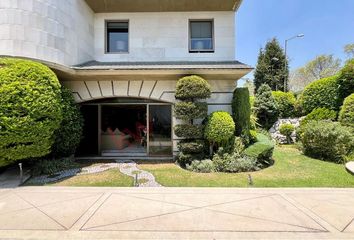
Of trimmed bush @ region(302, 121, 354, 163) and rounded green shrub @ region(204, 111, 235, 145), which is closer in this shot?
rounded green shrub @ region(204, 111, 235, 145)

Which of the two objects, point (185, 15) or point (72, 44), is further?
point (185, 15)

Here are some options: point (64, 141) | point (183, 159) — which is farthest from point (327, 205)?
point (64, 141)

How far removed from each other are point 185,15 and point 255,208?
10.1m

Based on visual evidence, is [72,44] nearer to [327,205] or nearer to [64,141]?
[64,141]

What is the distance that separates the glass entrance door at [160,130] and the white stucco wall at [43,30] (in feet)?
14.2

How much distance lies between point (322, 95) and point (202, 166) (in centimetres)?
1056

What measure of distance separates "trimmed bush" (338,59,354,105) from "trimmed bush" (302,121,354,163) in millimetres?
3809

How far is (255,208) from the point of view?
538cm

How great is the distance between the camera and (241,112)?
33.6 feet

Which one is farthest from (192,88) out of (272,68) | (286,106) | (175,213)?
(272,68)

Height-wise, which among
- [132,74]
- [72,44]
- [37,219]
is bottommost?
[37,219]

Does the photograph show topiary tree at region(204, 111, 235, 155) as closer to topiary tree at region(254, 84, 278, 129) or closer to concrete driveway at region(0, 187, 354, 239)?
concrete driveway at region(0, 187, 354, 239)

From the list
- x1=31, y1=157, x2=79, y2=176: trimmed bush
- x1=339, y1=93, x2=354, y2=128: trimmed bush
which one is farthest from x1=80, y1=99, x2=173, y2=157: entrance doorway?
x1=339, y1=93, x2=354, y2=128: trimmed bush

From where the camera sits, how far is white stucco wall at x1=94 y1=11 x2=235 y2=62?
466 inches
